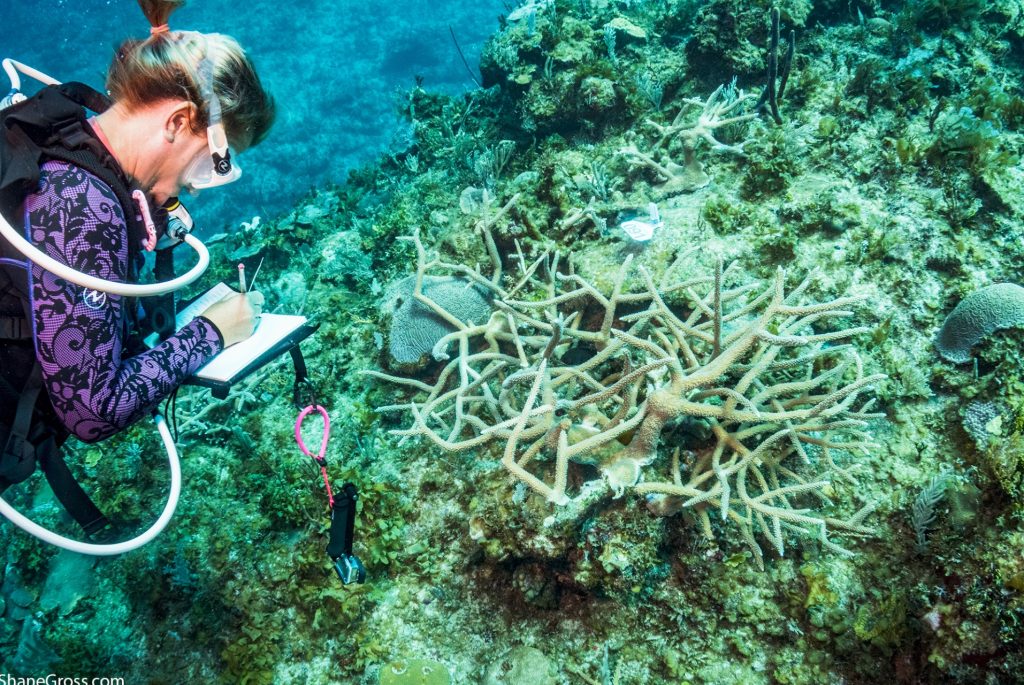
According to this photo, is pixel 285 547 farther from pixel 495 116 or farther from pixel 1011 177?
pixel 495 116

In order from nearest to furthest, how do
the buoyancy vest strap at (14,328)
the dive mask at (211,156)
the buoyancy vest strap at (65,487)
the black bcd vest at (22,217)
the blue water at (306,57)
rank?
the black bcd vest at (22,217), the buoyancy vest strap at (14,328), the dive mask at (211,156), the buoyancy vest strap at (65,487), the blue water at (306,57)

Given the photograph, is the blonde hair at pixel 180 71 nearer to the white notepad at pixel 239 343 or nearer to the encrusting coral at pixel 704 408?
the white notepad at pixel 239 343

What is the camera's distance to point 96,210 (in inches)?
68.6

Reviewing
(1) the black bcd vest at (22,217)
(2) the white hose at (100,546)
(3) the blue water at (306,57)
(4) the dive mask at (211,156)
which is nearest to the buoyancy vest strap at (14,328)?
(1) the black bcd vest at (22,217)

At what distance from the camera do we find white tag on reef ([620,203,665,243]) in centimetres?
421

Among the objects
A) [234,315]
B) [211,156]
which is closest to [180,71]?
[211,156]

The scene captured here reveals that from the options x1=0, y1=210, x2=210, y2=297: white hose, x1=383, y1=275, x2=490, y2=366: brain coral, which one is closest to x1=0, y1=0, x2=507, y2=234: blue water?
x1=383, y1=275, x2=490, y2=366: brain coral

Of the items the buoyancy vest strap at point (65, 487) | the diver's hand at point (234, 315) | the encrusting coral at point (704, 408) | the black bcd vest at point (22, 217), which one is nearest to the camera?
the black bcd vest at point (22, 217)

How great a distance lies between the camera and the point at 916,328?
3.64 meters

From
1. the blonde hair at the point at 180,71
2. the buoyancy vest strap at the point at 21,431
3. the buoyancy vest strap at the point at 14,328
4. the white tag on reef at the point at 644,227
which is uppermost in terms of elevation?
the blonde hair at the point at 180,71

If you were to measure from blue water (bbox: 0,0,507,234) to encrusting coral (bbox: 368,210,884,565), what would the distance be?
14.4 meters

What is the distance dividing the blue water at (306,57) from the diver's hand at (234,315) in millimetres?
14121

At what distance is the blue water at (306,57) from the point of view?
17172 mm

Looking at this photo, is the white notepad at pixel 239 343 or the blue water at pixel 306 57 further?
the blue water at pixel 306 57
